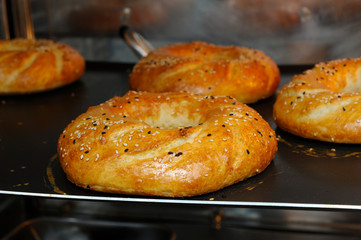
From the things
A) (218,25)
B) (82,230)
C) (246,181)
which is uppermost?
(218,25)

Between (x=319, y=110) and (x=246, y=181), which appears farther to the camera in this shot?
(x=319, y=110)

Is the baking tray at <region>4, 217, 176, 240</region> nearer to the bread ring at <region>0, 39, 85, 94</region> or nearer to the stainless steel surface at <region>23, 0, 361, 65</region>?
the bread ring at <region>0, 39, 85, 94</region>

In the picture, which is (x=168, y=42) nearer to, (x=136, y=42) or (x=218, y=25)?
(x=136, y=42)

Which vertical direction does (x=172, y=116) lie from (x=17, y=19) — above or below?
below

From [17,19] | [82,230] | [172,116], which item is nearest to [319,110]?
[172,116]

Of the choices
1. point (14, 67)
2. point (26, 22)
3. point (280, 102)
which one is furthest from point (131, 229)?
point (26, 22)

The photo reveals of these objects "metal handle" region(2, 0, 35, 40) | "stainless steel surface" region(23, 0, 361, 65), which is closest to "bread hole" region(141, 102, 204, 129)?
"stainless steel surface" region(23, 0, 361, 65)

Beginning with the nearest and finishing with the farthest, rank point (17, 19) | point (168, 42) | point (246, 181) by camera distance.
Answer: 1. point (246, 181)
2. point (168, 42)
3. point (17, 19)

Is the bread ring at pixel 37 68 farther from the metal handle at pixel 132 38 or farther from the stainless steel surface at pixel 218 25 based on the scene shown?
the stainless steel surface at pixel 218 25
